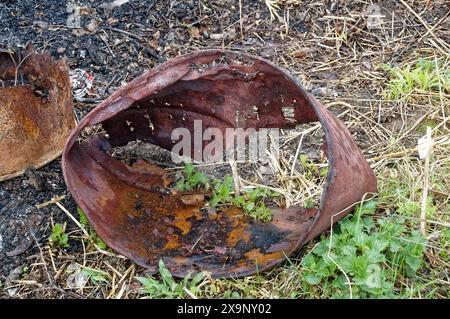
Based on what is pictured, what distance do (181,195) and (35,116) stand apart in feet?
2.38

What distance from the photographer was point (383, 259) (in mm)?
2244

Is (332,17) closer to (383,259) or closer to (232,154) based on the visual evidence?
(232,154)

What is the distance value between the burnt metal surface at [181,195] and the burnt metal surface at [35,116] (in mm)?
165

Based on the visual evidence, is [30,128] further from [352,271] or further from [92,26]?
[352,271]

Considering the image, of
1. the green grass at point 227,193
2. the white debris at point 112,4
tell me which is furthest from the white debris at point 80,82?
the green grass at point 227,193

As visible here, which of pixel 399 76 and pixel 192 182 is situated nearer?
pixel 192 182

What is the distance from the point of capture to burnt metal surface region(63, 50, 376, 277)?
7.98ft

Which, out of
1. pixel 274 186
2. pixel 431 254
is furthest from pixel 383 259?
pixel 274 186

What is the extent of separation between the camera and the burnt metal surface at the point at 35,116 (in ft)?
8.73

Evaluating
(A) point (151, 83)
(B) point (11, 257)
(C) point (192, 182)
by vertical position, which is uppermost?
Result: (A) point (151, 83)

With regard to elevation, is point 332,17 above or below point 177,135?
above

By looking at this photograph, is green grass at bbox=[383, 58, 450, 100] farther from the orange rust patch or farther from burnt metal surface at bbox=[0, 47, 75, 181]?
the orange rust patch

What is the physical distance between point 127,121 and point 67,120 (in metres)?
0.27

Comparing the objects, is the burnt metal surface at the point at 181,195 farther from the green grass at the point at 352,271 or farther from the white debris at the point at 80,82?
the white debris at the point at 80,82
